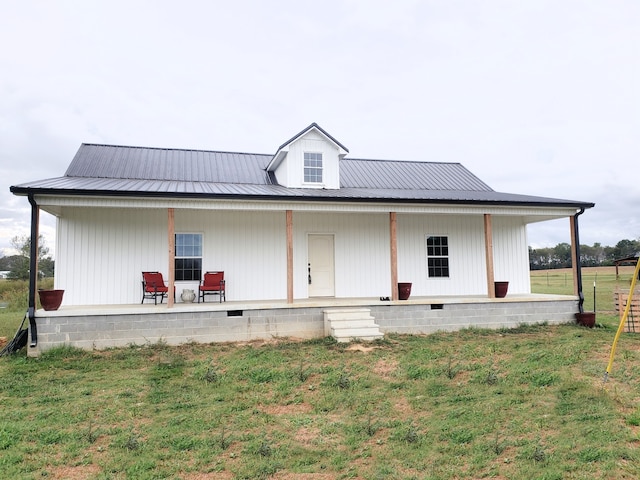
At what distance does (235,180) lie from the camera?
1372 cm

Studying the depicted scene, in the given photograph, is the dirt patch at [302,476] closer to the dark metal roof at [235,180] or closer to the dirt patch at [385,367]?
the dirt patch at [385,367]

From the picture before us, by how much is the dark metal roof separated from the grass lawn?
11.7 ft

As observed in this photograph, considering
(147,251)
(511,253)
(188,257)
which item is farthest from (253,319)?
(511,253)

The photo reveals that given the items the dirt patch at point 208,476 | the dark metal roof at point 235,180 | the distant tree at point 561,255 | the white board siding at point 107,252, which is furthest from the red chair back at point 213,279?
the distant tree at point 561,255

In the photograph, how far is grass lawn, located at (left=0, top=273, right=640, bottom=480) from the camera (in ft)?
13.6

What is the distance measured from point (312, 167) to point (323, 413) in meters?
8.46

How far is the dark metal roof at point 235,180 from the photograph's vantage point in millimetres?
10070

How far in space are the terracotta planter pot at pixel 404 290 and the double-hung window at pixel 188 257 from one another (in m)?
5.37

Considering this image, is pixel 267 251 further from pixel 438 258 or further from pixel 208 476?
pixel 208 476

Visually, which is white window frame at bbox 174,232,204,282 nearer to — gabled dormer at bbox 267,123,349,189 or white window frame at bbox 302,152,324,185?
gabled dormer at bbox 267,123,349,189

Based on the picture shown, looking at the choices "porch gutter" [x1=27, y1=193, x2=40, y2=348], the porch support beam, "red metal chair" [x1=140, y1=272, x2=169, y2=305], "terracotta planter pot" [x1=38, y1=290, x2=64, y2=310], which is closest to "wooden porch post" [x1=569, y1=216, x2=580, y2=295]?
the porch support beam

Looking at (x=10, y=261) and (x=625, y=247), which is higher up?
(x=625, y=247)

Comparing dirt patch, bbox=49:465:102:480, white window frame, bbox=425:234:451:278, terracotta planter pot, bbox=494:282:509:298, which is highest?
white window frame, bbox=425:234:451:278

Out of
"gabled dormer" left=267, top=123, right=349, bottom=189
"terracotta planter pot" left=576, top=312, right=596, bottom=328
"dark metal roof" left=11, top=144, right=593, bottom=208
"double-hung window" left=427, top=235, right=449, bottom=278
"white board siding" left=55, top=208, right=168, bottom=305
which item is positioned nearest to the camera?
"dark metal roof" left=11, top=144, right=593, bottom=208
